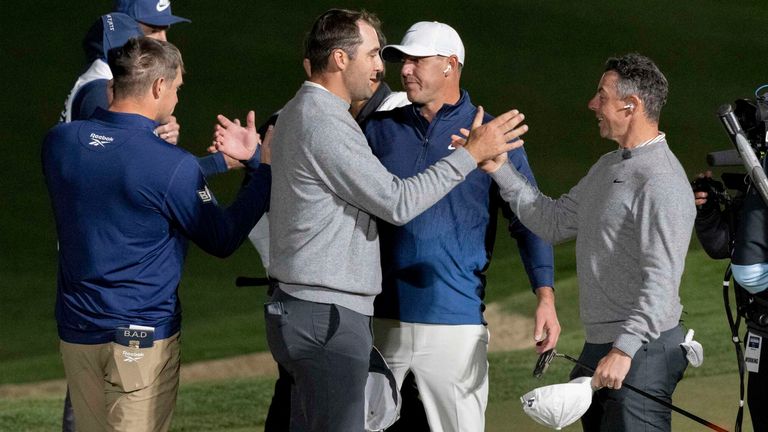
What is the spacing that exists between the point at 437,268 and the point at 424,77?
60 centimetres

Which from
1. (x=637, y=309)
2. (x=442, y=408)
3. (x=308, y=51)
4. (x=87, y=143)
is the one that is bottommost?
(x=442, y=408)

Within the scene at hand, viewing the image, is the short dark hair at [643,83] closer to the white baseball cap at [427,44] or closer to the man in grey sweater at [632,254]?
the man in grey sweater at [632,254]

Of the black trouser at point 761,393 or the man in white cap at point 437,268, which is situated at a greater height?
the man in white cap at point 437,268

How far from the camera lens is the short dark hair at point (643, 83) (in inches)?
144

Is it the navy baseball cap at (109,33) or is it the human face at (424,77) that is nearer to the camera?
the human face at (424,77)

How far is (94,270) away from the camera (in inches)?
135

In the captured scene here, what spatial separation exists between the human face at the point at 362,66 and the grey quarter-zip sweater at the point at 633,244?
0.74 metres

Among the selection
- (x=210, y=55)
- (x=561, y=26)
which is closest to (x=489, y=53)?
(x=561, y=26)

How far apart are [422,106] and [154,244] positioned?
1.03 m

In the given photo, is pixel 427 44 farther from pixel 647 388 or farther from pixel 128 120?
pixel 647 388

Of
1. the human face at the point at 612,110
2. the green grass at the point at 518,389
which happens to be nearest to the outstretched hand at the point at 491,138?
the human face at the point at 612,110

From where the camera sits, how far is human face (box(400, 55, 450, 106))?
3994mm

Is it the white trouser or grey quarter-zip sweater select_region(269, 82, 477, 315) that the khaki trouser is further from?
the white trouser

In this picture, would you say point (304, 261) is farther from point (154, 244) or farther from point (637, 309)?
point (637, 309)
